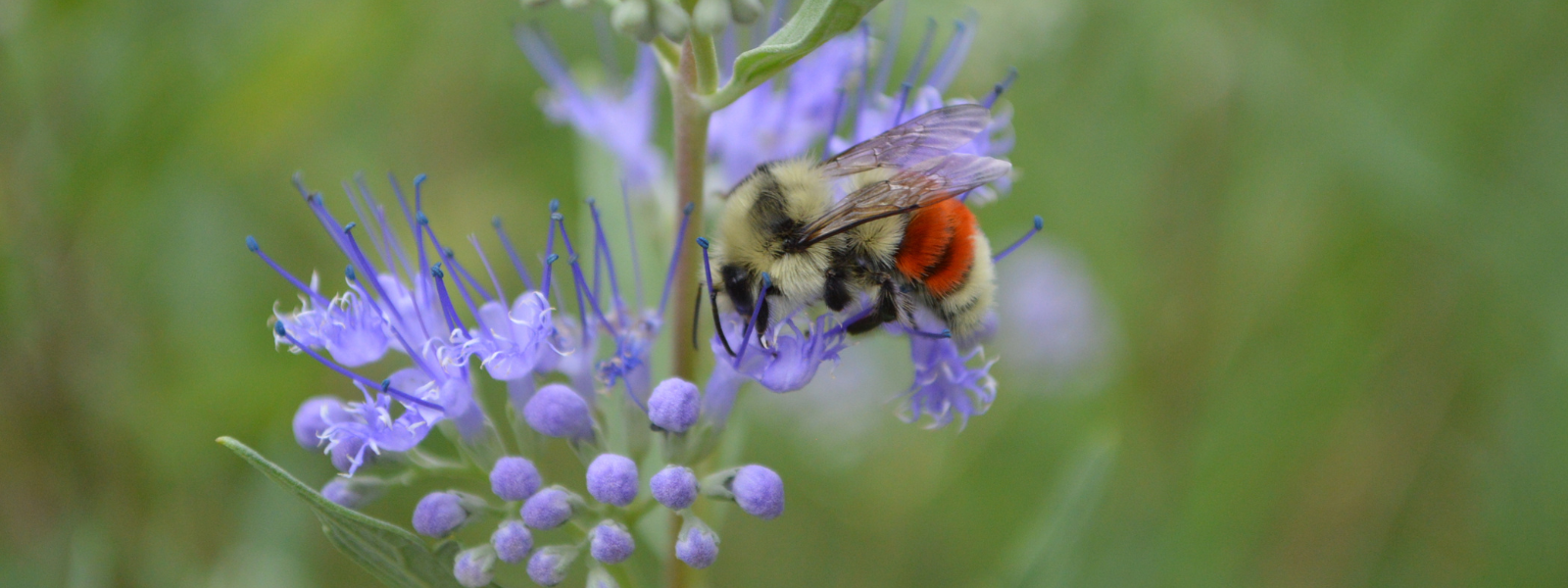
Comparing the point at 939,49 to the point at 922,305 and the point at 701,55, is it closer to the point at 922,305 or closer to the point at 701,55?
the point at 922,305

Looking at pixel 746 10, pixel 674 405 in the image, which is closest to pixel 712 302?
pixel 674 405

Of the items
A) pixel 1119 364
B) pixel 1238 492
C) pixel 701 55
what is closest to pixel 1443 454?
pixel 1238 492

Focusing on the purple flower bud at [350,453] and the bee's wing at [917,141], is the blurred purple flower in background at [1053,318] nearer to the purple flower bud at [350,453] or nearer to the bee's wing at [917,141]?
the bee's wing at [917,141]

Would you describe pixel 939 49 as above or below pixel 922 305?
above

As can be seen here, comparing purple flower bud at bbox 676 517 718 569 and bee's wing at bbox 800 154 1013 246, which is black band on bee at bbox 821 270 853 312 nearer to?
bee's wing at bbox 800 154 1013 246

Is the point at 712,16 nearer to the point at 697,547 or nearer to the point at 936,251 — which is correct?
Answer: the point at 936,251
